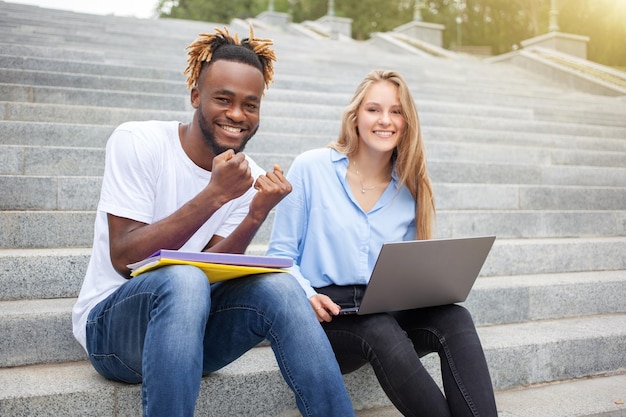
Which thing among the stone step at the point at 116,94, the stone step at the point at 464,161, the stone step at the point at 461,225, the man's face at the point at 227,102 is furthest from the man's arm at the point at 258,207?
the stone step at the point at 116,94

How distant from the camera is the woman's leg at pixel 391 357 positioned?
2.05m

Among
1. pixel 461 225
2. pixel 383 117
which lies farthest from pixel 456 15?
pixel 383 117

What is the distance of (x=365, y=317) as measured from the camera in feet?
7.32

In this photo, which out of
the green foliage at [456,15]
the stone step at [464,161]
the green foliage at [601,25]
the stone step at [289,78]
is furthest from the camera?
the green foliage at [456,15]

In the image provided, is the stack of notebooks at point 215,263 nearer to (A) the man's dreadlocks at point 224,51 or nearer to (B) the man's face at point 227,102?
(B) the man's face at point 227,102

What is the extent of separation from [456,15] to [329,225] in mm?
28536

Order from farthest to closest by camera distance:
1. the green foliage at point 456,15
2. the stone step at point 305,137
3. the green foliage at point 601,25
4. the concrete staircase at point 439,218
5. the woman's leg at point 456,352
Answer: the green foliage at point 456,15 → the green foliage at point 601,25 → the stone step at point 305,137 → the concrete staircase at point 439,218 → the woman's leg at point 456,352

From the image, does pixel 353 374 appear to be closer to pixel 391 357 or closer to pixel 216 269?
pixel 391 357

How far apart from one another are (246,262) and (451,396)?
86cm

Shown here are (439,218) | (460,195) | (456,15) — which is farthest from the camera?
(456,15)

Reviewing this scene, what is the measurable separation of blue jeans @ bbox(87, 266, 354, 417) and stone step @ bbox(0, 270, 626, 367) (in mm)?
419

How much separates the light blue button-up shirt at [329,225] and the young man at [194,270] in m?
0.24

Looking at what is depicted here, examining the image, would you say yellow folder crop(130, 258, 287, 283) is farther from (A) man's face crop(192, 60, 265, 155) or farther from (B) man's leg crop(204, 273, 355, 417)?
(A) man's face crop(192, 60, 265, 155)

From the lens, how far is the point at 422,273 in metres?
2.17
